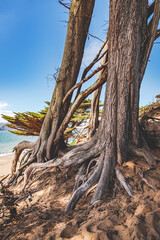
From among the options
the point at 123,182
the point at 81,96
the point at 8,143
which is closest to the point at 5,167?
the point at 81,96

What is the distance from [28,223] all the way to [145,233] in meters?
1.37

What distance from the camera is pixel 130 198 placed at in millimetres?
1679

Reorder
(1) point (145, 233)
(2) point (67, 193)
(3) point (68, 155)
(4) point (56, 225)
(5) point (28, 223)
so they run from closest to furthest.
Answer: (1) point (145, 233) < (4) point (56, 225) < (5) point (28, 223) < (2) point (67, 193) < (3) point (68, 155)

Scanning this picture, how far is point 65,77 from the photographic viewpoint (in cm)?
338

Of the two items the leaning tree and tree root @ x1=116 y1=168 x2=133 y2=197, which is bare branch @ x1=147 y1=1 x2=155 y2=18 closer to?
the leaning tree

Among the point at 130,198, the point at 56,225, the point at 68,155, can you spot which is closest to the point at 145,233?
the point at 130,198

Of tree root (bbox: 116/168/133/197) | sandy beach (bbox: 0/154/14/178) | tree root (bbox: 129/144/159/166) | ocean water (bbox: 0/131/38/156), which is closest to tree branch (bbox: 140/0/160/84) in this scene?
tree root (bbox: 129/144/159/166)

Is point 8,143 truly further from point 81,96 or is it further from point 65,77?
point 81,96

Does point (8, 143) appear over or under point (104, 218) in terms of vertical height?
under

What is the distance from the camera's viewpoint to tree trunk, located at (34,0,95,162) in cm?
323

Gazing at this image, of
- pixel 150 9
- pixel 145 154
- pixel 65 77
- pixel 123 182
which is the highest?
pixel 150 9

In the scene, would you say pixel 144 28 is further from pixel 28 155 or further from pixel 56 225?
pixel 28 155

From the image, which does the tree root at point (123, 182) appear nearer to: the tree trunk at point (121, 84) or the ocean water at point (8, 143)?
the tree trunk at point (121, 84)

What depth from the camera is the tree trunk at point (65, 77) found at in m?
3.23
